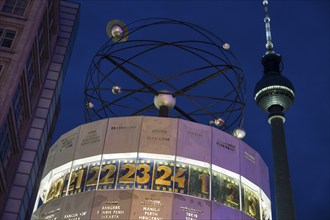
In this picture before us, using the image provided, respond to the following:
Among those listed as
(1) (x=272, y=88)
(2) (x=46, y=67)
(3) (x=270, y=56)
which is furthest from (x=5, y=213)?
(3) (x=270, y=56)

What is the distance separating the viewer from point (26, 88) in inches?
2012

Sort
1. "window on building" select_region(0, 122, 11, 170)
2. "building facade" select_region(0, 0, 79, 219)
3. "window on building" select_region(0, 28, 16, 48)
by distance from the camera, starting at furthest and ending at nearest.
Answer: "window on building" select_region(0, 28, 16, 48)
"building facade" select_region(0, 0, 79, 219)
"window on building" select_region(0, 122, 11, 170)

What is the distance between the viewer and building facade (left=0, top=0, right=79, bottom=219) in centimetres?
4606

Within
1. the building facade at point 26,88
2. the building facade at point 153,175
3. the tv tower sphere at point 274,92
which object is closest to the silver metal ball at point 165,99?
the building facade at point 153,175

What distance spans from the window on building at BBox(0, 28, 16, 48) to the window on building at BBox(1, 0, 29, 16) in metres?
3.44

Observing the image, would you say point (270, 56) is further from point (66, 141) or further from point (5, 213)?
point (66, 141)

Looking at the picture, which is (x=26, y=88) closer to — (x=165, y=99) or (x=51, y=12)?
(x=51, y=12)

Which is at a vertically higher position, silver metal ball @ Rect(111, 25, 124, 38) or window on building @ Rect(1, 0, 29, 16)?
window on building @ Rect(1, 0, 29, 16)

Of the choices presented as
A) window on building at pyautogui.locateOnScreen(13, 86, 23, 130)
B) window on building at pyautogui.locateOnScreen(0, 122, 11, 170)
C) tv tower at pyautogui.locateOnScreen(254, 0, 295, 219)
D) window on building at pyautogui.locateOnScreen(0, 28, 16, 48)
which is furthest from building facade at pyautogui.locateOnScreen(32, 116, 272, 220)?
tv tower at pyautogui.locateOnScreen(254, 0, 295, 219)

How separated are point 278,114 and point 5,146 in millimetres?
95717

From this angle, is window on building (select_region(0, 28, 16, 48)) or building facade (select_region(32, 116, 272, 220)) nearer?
building facade (select_region(32, 116, 272, 220))

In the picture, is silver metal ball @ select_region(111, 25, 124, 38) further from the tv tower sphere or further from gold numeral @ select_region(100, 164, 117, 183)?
the tv tower sphere

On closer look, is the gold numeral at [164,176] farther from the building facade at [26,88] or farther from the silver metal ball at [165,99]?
the building facade at [26,88]

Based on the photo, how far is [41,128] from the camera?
63031 mm
